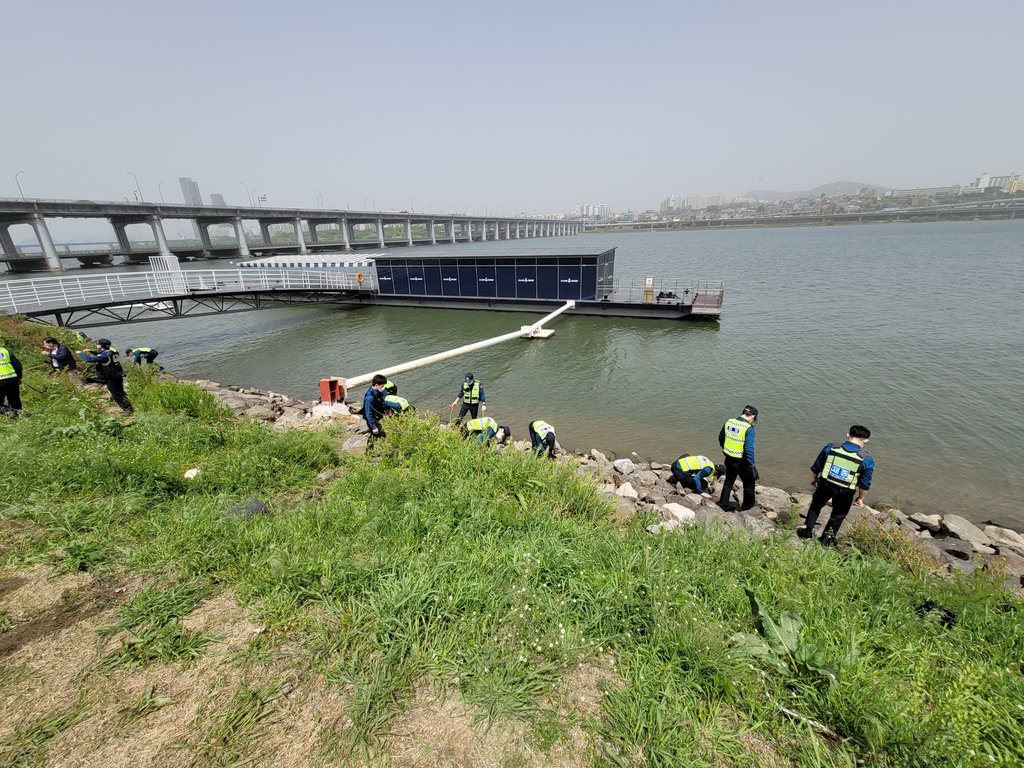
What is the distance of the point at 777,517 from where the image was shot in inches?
291

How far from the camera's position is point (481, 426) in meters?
8.34

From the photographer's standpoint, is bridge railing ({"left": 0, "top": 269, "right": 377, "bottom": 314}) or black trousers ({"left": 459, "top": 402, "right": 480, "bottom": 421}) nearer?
black trousers ({"left": 459, "top": 402, "right": 480, "bottom": 421})

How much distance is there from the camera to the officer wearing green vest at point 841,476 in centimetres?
589

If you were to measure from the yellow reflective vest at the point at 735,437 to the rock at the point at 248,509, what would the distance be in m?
7.10

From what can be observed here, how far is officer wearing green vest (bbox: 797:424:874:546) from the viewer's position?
5.89 meters

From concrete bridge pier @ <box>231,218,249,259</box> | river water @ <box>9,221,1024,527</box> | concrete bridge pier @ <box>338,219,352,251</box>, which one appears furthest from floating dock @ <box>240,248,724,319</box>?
concrete bridge pier @ <box>338,219,352,251</box>

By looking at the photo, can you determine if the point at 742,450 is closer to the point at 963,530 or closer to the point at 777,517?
the point at 777,517

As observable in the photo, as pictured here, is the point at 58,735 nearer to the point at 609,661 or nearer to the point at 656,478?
the point at 609,661

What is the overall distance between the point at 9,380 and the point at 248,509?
7.88 metres

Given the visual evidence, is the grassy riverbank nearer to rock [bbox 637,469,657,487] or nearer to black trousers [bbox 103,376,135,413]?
rock [bbox 637,469,657,487]

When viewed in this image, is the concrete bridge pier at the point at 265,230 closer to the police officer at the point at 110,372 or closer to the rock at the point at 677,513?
the police officer at the point at 110,372

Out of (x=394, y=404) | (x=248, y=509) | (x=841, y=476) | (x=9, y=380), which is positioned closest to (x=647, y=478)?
(x=841, y=476)

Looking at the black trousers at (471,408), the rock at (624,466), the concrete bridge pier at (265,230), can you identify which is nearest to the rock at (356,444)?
the black trousers at (471,408)

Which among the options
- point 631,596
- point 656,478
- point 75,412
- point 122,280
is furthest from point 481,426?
point 122,280
